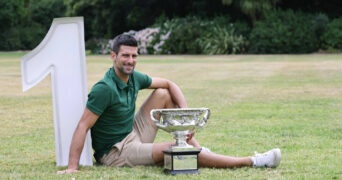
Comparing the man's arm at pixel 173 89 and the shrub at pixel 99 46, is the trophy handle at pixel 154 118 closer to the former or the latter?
the man's arm at pixel 173 89

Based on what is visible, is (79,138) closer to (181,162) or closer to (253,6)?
(181,162)

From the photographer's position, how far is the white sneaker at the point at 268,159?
6207 millimetres

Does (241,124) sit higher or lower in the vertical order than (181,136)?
lower

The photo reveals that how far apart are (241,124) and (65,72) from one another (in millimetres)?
3896

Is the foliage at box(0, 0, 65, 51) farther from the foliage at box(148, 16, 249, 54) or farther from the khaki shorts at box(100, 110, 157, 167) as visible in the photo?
the khaki shorts at box(100, 110, 157, 167)

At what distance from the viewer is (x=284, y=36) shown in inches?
1384

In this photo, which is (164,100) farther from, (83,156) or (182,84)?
(182,84)

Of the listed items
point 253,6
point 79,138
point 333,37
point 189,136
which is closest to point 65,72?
point 79,138

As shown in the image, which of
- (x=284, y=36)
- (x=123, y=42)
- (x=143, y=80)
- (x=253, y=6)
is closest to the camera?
(x=123, y=42)

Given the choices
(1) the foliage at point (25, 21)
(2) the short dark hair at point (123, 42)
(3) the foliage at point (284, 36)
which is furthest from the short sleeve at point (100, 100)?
(1) the foliage at point (25, 21)

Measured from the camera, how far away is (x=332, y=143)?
8086mm

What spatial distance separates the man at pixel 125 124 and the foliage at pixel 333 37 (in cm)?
2932

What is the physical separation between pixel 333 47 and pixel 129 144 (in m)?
29.8

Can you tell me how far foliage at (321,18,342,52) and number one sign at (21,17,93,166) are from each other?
2948 cm
